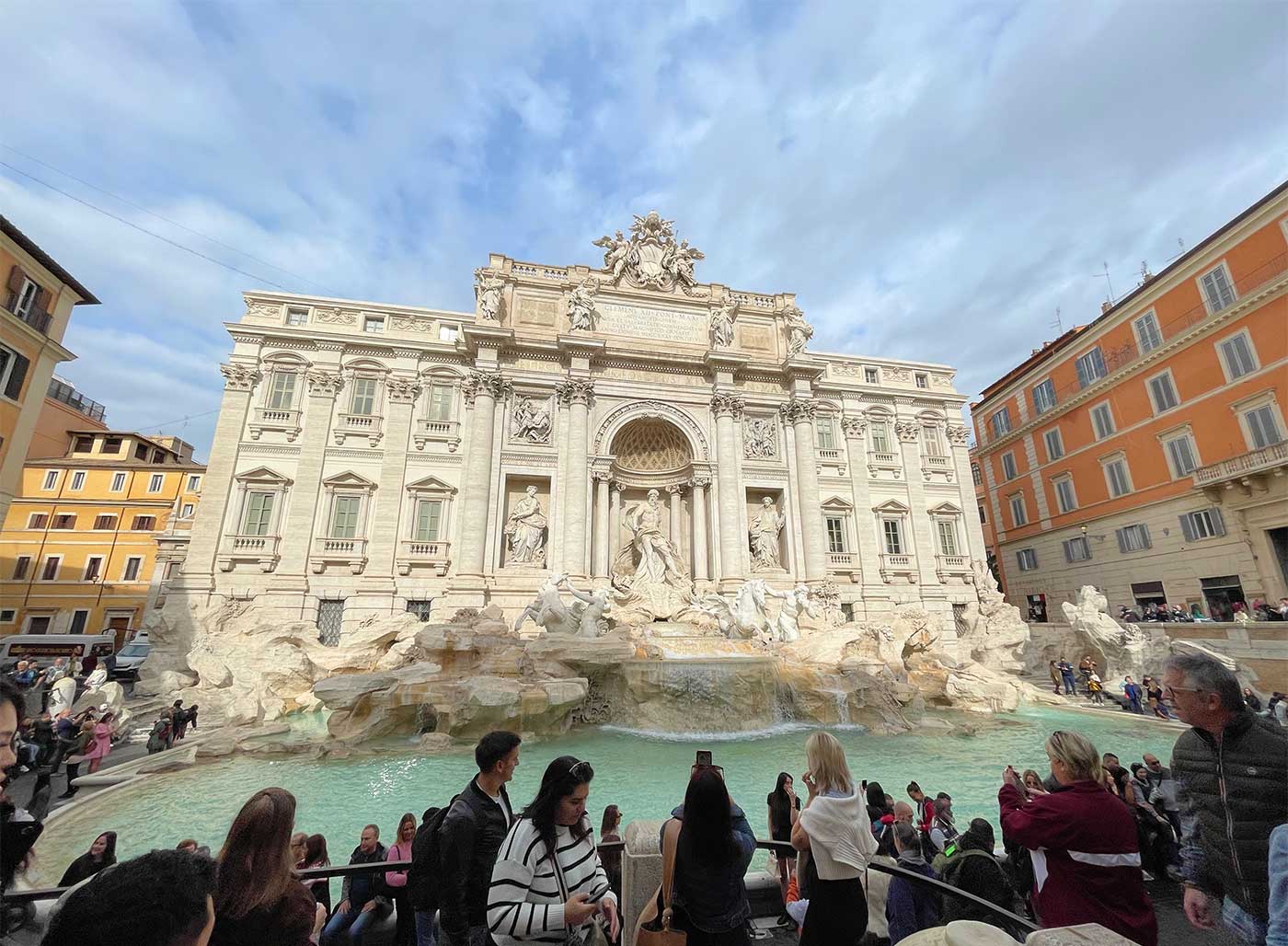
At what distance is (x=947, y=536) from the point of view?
21688 mm

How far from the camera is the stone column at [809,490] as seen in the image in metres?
19.1

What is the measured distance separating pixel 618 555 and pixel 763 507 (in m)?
5.80

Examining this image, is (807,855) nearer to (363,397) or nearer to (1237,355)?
(363,397)

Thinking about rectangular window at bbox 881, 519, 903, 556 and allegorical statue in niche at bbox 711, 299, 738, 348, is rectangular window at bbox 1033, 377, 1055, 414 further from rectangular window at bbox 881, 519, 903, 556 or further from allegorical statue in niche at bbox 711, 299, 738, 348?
allegorical statue in niche at bbox 711, 299, 738, 348

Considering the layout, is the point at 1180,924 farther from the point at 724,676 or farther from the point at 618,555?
the point at 618,555

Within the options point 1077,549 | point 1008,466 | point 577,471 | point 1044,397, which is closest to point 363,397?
point 577,471

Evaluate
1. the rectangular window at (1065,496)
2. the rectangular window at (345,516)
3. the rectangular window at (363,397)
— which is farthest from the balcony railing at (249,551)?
the rectangular window at (1065,496)

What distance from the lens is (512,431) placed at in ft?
59.9

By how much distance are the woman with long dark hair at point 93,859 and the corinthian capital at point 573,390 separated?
625 inches

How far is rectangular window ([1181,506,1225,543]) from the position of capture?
1596 cm

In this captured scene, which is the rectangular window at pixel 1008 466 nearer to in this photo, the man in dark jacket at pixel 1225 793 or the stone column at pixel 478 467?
the stone column at pixel 478 467

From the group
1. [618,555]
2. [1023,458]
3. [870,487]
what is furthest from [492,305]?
[1023,458]

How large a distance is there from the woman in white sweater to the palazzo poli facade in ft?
43.5

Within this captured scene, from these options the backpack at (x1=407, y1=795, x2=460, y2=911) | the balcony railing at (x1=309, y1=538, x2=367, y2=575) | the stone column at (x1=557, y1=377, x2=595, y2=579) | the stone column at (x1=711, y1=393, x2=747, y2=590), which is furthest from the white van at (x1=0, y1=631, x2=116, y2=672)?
the backpack at (x1=407, y1=795, x2=460, y2=911)
